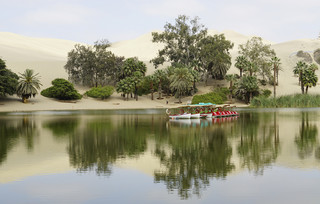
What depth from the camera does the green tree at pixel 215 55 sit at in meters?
104

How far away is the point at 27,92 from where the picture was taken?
89125 millimetres

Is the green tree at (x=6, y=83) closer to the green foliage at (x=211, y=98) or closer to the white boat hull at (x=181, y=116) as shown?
the green foliage at (x=211, y=98)

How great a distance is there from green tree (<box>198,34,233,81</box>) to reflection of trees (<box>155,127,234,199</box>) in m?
79.5

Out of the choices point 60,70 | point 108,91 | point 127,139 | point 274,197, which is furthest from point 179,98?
point 274,197

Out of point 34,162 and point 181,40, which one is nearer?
point 34,162

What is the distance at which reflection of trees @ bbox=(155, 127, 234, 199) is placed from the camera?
552 inches

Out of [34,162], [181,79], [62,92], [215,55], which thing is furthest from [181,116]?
[215,55]

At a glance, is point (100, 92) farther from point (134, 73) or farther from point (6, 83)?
point (6, 83)

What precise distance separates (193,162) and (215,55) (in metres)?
89.2

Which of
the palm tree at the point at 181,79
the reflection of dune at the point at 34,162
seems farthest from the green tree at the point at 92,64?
the reflection of dune at the point at 34,162

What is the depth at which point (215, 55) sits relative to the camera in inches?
4131

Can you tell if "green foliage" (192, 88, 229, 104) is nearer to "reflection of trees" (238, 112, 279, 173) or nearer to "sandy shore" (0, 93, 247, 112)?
"sandy shore" (0, 93, 247, 112)

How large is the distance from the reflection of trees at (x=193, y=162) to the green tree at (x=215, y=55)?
79545 mm

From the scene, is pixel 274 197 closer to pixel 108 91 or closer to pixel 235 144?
pixel 235 144
